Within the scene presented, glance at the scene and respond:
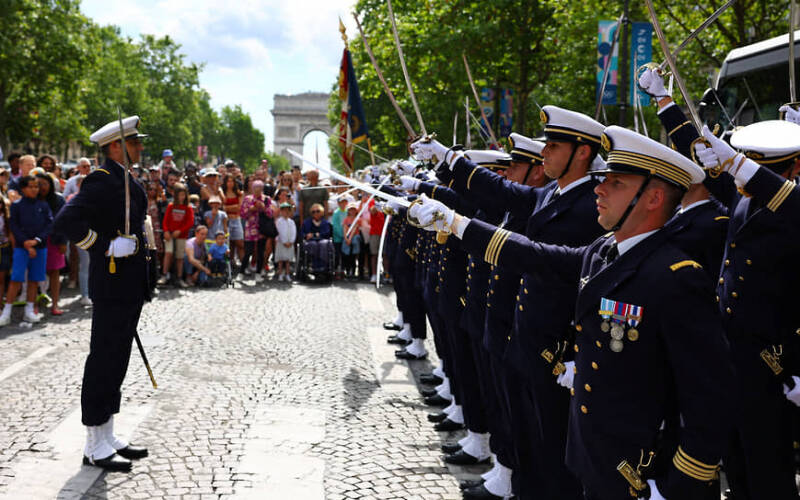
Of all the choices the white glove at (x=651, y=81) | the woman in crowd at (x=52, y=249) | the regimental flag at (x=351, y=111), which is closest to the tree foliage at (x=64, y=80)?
the woman in crowd at (x=52, y=249)

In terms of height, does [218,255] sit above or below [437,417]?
above

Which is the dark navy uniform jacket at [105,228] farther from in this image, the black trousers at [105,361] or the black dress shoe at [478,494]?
the black dress shoe at [478,494]

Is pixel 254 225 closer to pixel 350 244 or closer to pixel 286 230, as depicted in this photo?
pixel 286 230

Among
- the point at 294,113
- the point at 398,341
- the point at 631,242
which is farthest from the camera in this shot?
the point at 294,113

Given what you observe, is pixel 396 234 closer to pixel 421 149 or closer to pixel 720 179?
pixel 421 149

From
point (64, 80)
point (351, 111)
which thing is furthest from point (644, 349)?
point (64, 80)

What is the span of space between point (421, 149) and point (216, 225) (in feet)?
36.5

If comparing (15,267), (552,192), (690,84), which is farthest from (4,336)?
(690,84)

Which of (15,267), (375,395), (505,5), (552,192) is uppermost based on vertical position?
(505,5)

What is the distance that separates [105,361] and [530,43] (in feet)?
59.5

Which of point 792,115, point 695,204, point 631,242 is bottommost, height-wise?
point 631,242

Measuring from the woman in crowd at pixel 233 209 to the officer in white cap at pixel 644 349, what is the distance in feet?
46.2

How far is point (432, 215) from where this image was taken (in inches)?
121

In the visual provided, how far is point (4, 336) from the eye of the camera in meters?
9.13
